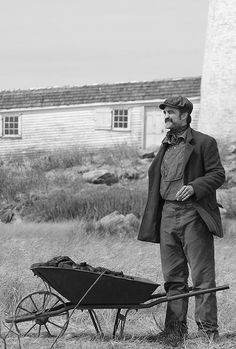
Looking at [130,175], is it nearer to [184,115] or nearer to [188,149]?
[184,115]

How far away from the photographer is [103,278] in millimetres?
6336

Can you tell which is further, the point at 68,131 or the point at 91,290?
the point at 68,131

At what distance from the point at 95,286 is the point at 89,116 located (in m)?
23.6

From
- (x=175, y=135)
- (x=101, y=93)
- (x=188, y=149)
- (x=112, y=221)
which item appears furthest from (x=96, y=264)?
(x=101, y=93)

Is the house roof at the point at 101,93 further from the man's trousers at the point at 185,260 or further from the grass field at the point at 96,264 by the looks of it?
the man's trousers at the point at 185,260

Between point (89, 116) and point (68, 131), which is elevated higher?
point (89, 116)

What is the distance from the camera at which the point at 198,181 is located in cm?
669

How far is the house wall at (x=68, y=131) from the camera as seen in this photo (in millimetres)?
29047

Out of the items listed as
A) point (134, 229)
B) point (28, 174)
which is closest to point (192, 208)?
point (134, 229)

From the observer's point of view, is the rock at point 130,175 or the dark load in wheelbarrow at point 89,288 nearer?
the dark load in wheelbarrow at point 89,288

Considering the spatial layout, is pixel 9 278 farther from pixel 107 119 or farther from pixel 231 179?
pixel 107 119

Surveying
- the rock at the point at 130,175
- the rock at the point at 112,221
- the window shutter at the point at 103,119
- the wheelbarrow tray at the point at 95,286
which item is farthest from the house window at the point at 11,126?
the wheelbarrow tray at the point at 95,286

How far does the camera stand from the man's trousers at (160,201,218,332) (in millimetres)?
6691

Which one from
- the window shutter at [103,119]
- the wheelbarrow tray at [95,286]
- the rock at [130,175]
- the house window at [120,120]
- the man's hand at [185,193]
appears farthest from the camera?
the window shutter at [103,119]
